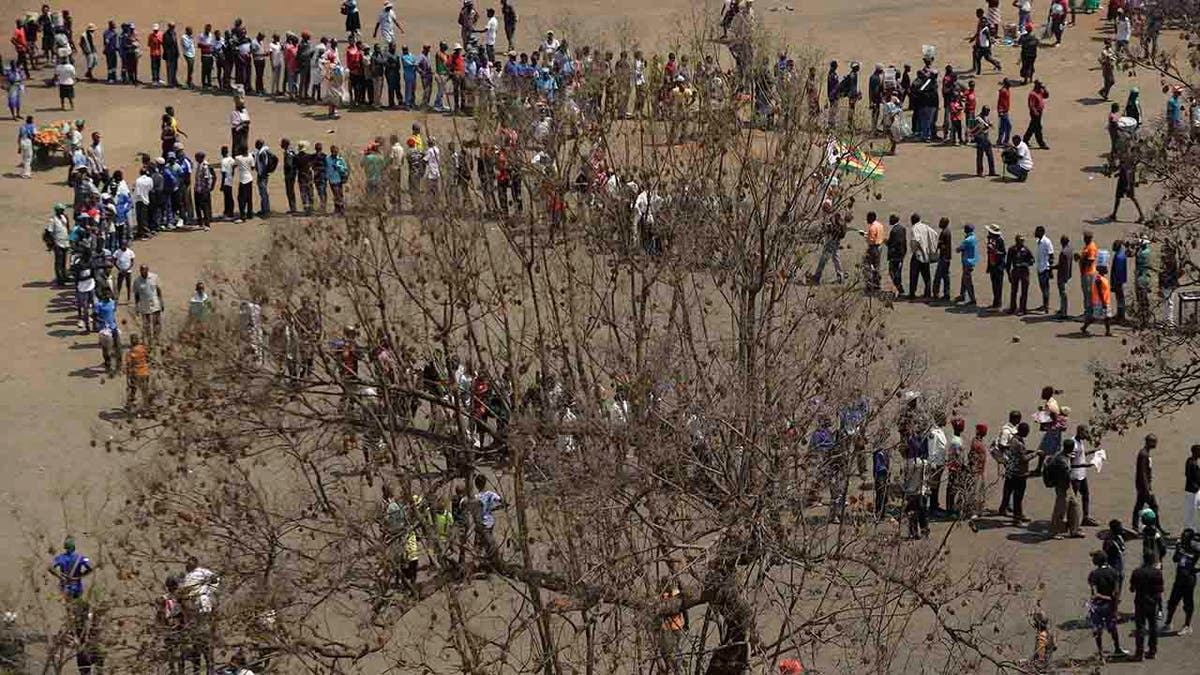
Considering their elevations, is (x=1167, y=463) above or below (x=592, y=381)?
below

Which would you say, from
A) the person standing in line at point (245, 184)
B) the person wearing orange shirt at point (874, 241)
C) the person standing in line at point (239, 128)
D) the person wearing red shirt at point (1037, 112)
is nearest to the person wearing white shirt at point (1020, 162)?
the person wearing red shirt at point (1037, 112)

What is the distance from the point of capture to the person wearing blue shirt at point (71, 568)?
26.9m

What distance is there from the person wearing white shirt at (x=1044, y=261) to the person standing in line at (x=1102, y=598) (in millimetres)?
10842

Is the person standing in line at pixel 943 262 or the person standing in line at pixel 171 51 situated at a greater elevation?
the person standing in line at pixel 171 51

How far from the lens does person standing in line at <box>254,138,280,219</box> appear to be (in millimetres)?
43406

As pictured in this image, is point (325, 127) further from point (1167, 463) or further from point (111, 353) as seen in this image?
point (1167, 463)

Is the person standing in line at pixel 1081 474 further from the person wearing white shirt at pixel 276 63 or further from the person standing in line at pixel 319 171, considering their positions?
the person wearing white shirt at pixel 276 63

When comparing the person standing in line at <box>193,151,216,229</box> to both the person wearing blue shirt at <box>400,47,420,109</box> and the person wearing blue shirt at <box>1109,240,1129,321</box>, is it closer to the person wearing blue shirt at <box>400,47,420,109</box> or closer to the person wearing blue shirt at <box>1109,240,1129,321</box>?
the person wearing blue shirt at <box>400,47,420,109</box>

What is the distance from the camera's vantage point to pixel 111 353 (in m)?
37.0

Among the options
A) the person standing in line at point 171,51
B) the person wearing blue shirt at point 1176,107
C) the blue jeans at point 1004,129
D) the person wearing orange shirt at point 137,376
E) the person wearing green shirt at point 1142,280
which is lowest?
the person wearing orange shirt at point 137,376

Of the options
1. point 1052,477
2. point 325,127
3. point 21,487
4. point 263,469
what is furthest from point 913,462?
point 325,127

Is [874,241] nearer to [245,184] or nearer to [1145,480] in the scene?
[1145,480]

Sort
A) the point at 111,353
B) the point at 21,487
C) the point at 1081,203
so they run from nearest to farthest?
the point at 21,487 → the point at 111,353 → the point at 1081,203

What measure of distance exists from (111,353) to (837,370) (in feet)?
48.3
